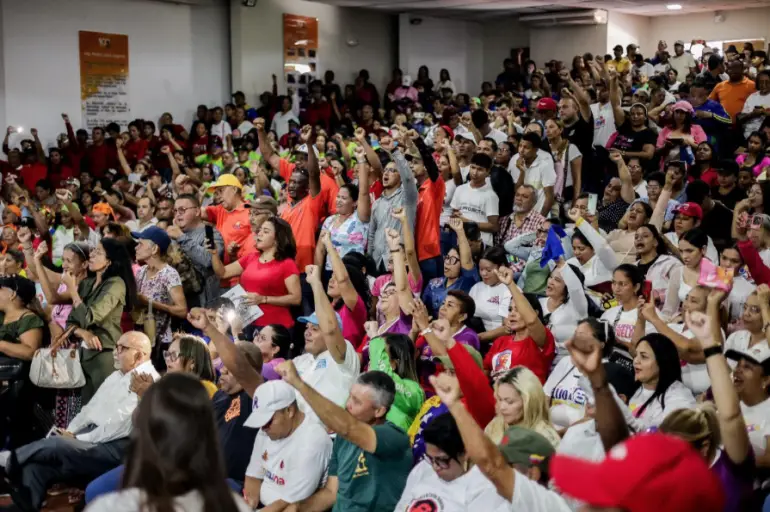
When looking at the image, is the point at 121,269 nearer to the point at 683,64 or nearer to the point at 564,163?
the point at 564,163

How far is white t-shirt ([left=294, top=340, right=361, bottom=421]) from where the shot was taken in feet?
16.5

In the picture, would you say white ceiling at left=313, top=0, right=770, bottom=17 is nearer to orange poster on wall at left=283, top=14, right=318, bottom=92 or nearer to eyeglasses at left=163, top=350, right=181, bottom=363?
orange poster on wall at left=283, top=14, right=318, bottom=92

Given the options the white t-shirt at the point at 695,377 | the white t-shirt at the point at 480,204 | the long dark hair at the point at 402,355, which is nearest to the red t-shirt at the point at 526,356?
the long dark hair at the point at 402,355

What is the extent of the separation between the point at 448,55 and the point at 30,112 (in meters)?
8.56

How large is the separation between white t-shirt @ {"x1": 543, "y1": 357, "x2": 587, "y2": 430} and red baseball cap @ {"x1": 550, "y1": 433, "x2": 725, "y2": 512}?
270 cm

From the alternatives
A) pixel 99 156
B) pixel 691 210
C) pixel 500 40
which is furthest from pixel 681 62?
pixel 691 210

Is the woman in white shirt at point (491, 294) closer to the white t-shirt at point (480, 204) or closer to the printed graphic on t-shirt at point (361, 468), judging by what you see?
the white t-shirt at point (480, 204)

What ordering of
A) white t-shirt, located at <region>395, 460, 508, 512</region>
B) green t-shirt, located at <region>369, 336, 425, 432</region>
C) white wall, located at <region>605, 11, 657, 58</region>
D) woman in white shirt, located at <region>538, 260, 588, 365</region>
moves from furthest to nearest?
white wall, located at <region>605, 11, 657, 58</region>
woman in white shirt, located at <region>538, 260, 588, 365</region>
green t-shirt, located at <region>369, 336, 425, 432</region>
white t-shirt, located at <region>395, 460, 508, 512</region>

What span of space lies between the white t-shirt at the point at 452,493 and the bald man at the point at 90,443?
7.20ft

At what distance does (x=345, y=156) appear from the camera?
11.2 metres

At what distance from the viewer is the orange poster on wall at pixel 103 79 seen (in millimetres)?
14445

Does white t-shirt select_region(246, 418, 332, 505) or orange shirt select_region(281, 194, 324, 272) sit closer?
white t-shirt select_region(246, 418, 332, 505)

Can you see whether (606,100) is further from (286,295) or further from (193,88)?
(193,88)

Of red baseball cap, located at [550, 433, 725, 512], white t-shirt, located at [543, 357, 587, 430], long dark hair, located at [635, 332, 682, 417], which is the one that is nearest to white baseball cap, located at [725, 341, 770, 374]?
long dark hair, located at [635, 332, 682, 417]
